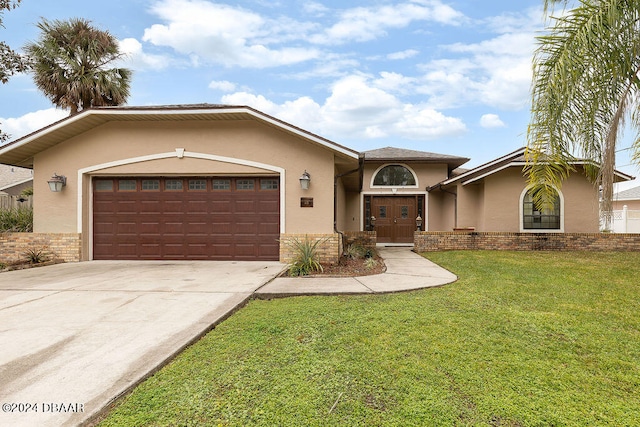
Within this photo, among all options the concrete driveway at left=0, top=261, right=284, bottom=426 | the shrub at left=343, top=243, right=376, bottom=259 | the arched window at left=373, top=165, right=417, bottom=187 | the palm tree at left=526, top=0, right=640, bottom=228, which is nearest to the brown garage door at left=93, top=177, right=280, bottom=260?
the concrete driveway at left=0, top=261, right=284, bottom=426

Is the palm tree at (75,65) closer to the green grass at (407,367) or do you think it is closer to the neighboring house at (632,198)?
the green grass at (407,367)

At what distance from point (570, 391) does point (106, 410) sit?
3450mm

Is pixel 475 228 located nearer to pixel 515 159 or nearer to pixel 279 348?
pixel 515 159

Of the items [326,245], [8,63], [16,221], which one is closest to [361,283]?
[326,245]

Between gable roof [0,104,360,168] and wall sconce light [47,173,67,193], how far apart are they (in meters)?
0.98

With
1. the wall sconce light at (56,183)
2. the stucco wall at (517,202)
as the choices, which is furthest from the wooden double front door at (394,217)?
the wall sconce light at (56,183)

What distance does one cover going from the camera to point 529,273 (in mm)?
7184

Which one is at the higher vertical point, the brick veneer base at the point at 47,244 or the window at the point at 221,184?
the window at the point at 221,184

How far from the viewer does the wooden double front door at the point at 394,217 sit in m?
15.6

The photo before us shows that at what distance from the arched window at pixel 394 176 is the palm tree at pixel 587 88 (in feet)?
32.6

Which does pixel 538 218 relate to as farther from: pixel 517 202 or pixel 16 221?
pixel 16 221

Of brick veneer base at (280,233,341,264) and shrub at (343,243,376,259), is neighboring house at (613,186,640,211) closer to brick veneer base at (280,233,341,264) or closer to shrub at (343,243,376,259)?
shrub at (343,243,376,259)

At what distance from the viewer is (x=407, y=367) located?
2799mm

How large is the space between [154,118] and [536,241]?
43.4ft
